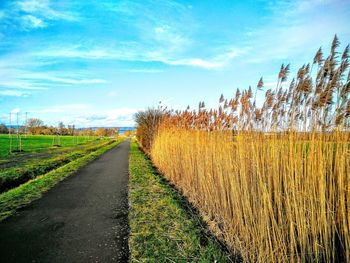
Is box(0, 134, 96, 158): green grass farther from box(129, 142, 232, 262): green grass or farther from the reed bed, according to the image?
the reed bed

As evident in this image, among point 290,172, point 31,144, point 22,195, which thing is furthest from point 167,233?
point 31,144

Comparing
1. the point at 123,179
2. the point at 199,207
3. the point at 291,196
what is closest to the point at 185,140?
the point at 199,207

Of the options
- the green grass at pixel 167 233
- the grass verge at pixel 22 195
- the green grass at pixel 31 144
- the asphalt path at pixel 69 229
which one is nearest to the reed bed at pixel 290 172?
the green grass at pixel 167 233

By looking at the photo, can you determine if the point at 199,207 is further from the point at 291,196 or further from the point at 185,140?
the point at 291,196

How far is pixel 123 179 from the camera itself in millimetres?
7766

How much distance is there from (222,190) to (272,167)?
1143 mm

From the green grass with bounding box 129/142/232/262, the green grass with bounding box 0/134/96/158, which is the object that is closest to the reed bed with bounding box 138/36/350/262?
the green grass with bounding box 129/142/232/262

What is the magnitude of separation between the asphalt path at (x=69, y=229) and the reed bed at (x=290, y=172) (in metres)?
1.64

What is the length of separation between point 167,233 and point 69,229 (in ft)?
5.32

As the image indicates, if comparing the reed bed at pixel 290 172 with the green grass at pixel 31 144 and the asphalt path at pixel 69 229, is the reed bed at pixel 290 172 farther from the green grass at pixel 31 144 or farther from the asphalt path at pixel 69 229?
the green grass at pixel 31 144

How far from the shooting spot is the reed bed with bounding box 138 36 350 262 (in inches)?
73.4

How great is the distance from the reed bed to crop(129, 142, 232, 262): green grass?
0.35 metres

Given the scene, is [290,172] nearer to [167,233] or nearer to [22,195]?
[167,233]

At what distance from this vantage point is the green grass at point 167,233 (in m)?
2.76
